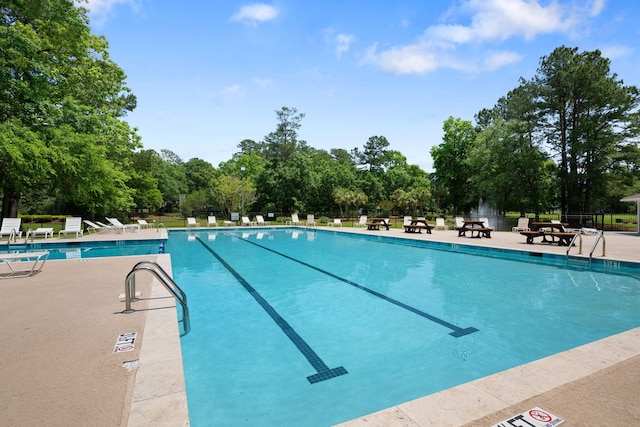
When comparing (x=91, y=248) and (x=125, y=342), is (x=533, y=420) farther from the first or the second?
(x=91, y=248)

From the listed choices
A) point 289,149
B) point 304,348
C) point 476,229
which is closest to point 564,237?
point 476,229

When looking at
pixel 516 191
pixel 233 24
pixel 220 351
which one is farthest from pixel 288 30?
pixel 516 191

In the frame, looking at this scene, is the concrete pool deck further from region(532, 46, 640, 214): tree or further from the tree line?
region(532, 46, 640, 214): tree

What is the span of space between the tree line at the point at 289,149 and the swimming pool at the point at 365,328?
10.1 m

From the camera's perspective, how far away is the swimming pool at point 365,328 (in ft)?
9.82

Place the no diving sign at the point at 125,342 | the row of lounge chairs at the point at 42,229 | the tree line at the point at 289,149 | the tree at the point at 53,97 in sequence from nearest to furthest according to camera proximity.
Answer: the no diving sign at the point at 125,342, the row of lounge chairs at the point at 42,229, the tree at the point at 53,97, the tree line at the point at 289,149

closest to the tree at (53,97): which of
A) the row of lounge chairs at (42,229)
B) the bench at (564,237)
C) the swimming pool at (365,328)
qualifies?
the row of lounge chairs at (42,229)

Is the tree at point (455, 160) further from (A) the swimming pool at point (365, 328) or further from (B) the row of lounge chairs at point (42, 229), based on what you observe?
(B) the row of lounge chairs at point (42, 229)

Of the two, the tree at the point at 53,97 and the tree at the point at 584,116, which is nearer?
the tree at the point at 53,97

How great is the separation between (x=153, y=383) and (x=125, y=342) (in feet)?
3.26

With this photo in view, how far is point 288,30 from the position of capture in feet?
40.4

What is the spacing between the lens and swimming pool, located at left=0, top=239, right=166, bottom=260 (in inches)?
422

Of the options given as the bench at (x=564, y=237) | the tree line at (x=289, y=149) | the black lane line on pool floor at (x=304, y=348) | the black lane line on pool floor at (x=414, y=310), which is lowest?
the black lane line on pool floor at (x=304, y=348)

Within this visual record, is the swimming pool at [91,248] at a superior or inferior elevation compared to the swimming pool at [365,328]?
superior
